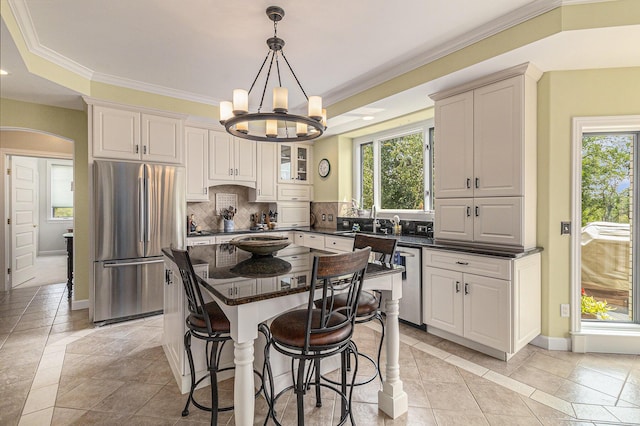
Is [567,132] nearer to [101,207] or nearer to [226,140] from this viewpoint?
[226,140]

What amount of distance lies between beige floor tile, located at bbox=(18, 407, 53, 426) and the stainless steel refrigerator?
157 cm

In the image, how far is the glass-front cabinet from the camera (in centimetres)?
535

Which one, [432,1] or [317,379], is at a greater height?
Answer: [432,1]

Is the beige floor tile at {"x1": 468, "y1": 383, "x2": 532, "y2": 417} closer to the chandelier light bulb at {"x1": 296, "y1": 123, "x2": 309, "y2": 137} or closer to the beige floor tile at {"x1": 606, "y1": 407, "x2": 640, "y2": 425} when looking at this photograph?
the beige floor tile at {"x1": 606, "y1": 407, "x2": 640, "y2": 425}

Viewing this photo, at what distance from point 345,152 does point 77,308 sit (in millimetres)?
4353

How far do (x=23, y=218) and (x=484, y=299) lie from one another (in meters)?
6.88

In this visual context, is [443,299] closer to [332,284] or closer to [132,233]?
[332,284]

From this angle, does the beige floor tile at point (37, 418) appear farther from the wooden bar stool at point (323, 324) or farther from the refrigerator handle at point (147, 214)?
the refrigerator handle at point (147, 214)

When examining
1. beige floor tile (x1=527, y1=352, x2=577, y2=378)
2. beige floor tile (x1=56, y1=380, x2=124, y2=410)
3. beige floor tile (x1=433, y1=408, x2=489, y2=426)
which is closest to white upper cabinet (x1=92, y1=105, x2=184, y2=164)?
beige floor tile (x1=56, y1=380, x2=124, y2=410)

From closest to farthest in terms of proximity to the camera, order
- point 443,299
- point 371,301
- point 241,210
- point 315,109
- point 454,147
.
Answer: point 371,301, point 315,109, point 443,299, point 454,147, point 241,210

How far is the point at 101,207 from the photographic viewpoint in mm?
3398

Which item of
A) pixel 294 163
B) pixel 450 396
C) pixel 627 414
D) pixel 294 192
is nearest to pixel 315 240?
pixel 294 192

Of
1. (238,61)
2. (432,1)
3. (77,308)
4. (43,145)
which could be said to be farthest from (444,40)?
(43,145)

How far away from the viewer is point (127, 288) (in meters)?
3.55
